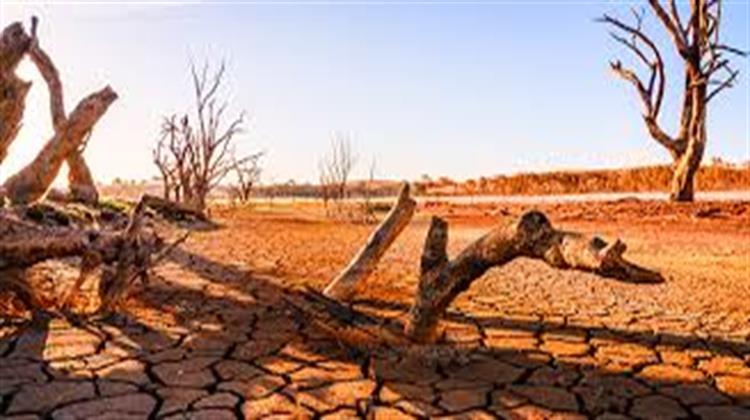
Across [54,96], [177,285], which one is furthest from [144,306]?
[54,96]

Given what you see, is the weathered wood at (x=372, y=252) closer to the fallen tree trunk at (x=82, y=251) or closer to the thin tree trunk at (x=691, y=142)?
the fallen tree trunk at (x=82, y=251)

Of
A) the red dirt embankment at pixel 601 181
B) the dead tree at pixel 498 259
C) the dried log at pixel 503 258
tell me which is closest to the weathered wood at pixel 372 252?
the dead tree at pixel 498 259

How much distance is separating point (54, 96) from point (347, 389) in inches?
444

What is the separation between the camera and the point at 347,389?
4180mm

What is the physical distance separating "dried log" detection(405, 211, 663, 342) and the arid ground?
27 centimetres

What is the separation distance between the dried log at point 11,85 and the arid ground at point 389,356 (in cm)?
135

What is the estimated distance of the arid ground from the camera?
157 inches

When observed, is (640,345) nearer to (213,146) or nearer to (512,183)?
(213,146)

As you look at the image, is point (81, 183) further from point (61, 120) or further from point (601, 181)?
point (601, 181)

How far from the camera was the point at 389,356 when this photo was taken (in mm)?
4727

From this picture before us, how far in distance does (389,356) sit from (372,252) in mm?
2160

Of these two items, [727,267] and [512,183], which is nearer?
[727,267]

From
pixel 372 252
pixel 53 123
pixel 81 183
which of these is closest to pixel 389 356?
pixel 372 252

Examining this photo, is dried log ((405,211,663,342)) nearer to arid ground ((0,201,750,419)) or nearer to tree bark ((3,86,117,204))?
arid ground ((0,201,750,419))
